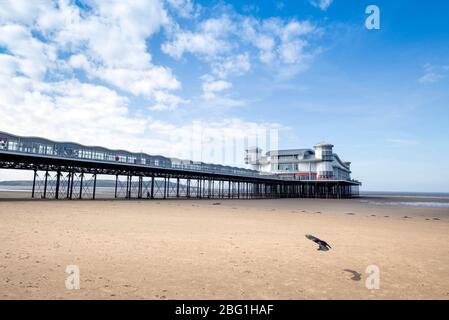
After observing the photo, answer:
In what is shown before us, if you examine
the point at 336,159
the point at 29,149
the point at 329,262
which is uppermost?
the point at 336,159

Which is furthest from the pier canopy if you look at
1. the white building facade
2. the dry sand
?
the white building facade

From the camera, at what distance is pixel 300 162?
3231 inches

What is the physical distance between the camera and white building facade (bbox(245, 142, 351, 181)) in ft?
251

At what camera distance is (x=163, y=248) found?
7.98 metres

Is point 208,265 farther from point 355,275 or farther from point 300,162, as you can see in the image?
point 300,162

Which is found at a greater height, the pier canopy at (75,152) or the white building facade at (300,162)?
the white building facade at (300,162)

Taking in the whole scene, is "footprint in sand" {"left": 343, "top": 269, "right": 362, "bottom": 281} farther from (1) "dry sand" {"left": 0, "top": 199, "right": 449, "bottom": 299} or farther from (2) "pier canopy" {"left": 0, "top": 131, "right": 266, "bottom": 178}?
(2) "pier canopy" {"left": 0, "top": 131, "right": 266, "bottom": 178}

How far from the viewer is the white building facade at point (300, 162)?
7650 centimetres

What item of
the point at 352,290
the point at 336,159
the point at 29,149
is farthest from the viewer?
the point at 336,159

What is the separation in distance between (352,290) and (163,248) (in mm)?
5085

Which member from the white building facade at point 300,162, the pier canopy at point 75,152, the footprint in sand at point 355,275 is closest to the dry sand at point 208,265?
the footprint in sand at point 355,275

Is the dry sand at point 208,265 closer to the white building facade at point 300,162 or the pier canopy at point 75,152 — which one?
the pier canopy at point 75,152
